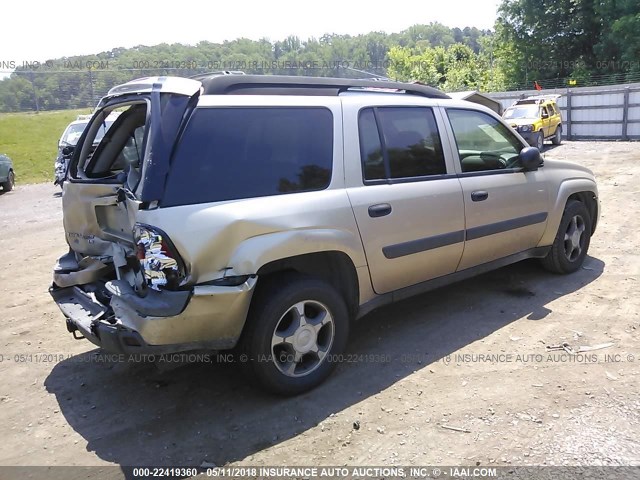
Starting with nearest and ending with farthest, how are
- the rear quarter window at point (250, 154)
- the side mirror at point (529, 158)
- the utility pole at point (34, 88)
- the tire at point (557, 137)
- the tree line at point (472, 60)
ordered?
the rear quarter window at point (250, 154), the side mirror at point (529, 158), the tire at point (557, 137), the tree line at point (472, 60), the utility pole at point (34, 88)

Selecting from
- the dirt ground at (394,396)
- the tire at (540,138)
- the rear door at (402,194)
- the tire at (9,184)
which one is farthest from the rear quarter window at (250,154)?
the tire at (540,138)

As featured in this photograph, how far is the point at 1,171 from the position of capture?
1598 cm

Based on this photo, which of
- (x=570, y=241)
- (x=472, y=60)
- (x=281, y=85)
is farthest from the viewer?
(x=472, y=60)

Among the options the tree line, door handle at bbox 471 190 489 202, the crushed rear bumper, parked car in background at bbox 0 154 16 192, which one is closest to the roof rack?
door handle at bbox 471 190 489 202

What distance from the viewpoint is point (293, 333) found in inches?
133

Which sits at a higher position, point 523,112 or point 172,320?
point 523,112

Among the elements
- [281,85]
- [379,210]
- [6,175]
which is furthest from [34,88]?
[379,210]

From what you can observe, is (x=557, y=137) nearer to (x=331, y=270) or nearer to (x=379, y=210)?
(x=379, y=210)

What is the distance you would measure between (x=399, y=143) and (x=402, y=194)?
1.35 ft

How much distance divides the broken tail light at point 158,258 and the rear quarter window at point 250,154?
196 mm

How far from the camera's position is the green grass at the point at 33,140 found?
2099 centimetres

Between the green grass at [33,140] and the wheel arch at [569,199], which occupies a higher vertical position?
the green grass at [33,140]

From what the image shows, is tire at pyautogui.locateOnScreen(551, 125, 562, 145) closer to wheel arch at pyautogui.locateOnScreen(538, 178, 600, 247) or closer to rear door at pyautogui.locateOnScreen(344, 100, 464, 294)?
wheel arch at pyautogui.locateOnScreen(538, 178, 600, 247)

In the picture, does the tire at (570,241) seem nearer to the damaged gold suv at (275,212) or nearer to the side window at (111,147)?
the damaged gold suv at (275,212)
